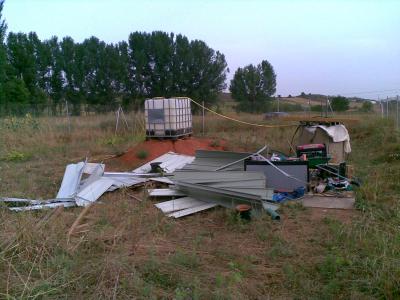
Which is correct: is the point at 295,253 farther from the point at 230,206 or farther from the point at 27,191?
the point at 27,191

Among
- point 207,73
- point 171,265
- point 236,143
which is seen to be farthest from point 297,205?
point 207,73

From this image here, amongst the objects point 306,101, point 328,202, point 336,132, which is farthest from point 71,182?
point 306,101

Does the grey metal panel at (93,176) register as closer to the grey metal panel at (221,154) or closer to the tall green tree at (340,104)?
the grey metal panel at (221,154)

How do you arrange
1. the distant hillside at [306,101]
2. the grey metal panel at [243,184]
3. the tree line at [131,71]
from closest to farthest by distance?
the grey metal panel at [243,184] < the distant hillside at [306,101] < the tree line at [131,71]

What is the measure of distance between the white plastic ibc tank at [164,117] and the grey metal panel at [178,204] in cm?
524

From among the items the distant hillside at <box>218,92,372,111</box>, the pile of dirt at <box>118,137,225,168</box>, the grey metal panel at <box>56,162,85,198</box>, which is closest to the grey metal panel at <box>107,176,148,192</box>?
the grey metal panel at <box>56,162,85,198</box>

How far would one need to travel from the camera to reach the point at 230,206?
6348 mm

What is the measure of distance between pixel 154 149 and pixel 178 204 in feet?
16.0

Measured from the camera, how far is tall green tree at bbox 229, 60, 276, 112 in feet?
129

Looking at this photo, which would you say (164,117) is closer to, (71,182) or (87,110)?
(71,182)

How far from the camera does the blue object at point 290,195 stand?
6.99 meters

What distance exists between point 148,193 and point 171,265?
131 inches

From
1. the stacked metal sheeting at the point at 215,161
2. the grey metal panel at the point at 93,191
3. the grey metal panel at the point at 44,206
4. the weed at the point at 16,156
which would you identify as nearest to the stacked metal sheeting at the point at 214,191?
the stacked metal sheeting at the point at 215,161

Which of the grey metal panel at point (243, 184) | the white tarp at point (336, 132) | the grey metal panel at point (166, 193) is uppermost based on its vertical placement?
the white tarp at point (336, 132)
